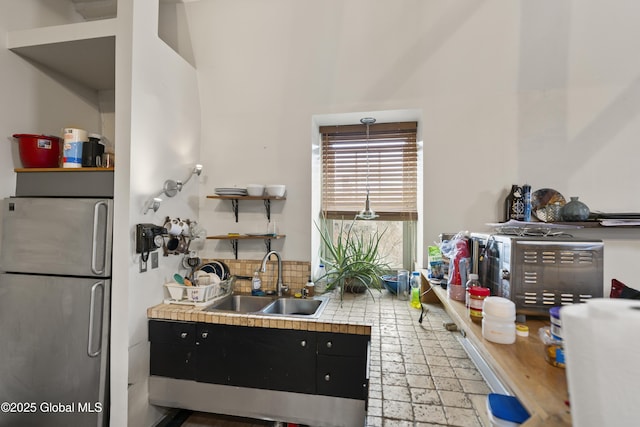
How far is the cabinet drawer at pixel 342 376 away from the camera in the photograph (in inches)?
58.6

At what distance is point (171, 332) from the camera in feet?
5.53

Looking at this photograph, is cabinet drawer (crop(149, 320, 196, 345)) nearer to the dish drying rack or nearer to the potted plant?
the dish drying rack

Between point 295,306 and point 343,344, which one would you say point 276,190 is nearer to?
point 295,306

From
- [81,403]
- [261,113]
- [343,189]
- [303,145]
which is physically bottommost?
[81,403]

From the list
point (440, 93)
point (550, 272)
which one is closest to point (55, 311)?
point (550, 272)

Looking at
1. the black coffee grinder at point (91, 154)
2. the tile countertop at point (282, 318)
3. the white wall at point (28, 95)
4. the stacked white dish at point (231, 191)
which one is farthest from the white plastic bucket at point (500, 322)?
the white wall at point (28, 95)

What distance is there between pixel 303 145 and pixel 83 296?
1714 mm

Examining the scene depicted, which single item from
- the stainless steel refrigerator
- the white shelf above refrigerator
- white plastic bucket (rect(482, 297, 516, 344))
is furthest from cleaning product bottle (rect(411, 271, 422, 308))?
the white shelf above refrigerator

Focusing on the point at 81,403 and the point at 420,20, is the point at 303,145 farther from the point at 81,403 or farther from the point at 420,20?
the point at 81,403

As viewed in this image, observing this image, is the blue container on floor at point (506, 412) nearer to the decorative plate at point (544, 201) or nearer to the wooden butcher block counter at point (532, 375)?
the wooden butcher block counter at point (532, 375)

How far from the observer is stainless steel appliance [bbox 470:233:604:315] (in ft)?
3.05

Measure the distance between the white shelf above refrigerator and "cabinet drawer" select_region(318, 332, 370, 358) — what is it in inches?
85.7

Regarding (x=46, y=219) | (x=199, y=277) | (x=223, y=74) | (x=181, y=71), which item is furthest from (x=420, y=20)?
(x=46, y=219)

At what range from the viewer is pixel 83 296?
1.53 metres
